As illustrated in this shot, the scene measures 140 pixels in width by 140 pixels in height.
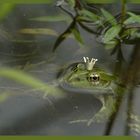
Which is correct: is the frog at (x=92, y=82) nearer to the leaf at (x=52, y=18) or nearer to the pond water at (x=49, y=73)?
the pond water at (x=49, y=73)

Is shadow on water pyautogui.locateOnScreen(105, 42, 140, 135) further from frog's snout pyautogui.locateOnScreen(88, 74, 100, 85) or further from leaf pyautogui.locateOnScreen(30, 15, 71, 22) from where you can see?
leaf pyautogui.locateOnScreen(30, 15, 71, 22)

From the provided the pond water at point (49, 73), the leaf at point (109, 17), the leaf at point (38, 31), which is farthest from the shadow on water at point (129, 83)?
the leaf at point (38, 31)

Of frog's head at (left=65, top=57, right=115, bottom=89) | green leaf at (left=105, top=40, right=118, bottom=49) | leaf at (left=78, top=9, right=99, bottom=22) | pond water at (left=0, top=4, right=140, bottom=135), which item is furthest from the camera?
leaf at (left=78, top=9, right=99, bottom=22)

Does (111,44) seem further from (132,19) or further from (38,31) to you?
(38,31)

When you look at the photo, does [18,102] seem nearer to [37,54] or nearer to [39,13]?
[37,54]

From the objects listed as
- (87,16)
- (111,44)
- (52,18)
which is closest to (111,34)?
(111,44)

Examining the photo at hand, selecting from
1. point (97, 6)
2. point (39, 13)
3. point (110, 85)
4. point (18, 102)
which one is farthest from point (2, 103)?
point (97, 6)

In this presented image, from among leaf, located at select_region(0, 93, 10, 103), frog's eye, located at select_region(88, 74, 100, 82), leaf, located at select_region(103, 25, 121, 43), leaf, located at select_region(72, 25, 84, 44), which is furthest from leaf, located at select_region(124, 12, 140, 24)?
leaf, located at select_region(0, 93, 10, 103)
